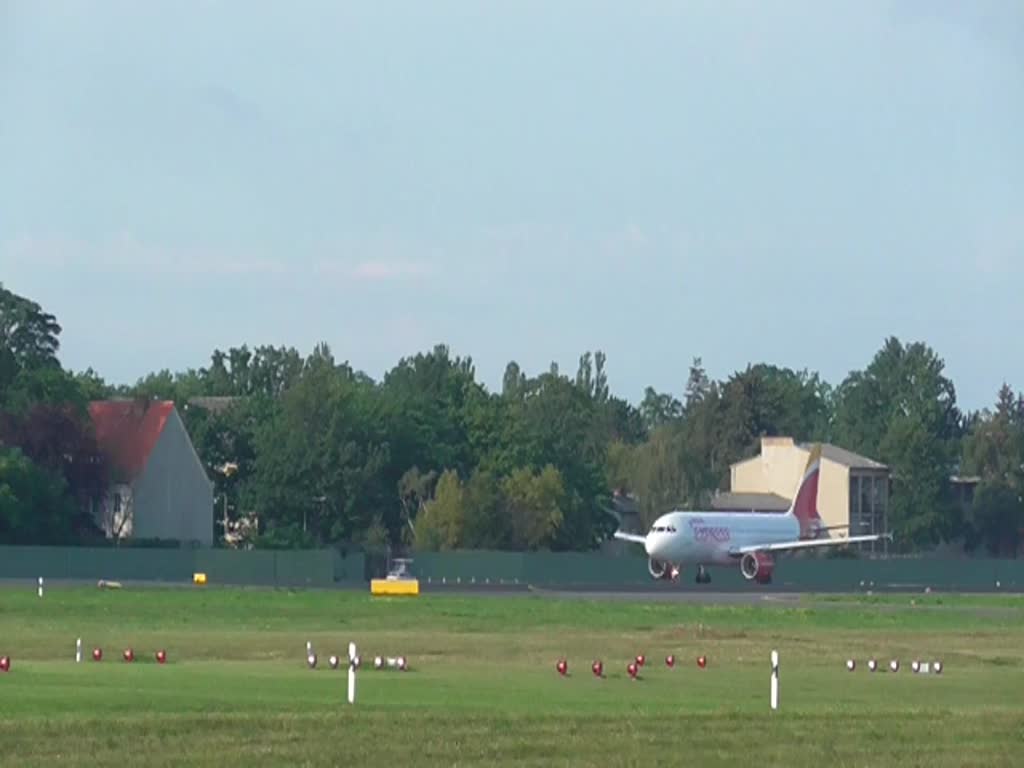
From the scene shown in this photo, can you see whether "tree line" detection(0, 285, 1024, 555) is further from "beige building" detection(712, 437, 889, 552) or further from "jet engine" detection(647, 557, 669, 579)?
"jet engine" detection(647, 557, 669, 579)

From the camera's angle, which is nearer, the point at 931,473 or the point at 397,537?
the point at 397,537

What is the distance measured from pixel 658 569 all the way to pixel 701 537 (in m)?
5.03

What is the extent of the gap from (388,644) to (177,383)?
138 m

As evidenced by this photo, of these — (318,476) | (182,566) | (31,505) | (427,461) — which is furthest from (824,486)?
(31,505)

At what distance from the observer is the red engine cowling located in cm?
10200

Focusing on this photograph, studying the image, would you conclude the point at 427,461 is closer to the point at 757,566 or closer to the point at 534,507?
the point at 534,507

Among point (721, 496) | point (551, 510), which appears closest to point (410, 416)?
point (551, 510)

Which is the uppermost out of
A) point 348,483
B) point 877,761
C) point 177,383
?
point 177,383

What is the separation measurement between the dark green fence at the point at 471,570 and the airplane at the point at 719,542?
3.68 ft

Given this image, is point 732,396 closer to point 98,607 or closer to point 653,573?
point 653,573

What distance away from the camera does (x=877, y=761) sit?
949 inches

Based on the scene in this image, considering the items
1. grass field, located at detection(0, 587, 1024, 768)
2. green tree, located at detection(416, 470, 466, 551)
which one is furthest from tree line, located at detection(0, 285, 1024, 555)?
grass field, located at detection(0, 587, 1024, 768)

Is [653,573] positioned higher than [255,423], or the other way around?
[255,423]

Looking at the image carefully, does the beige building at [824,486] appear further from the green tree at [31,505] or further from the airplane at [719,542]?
the green tree at [31,505]
